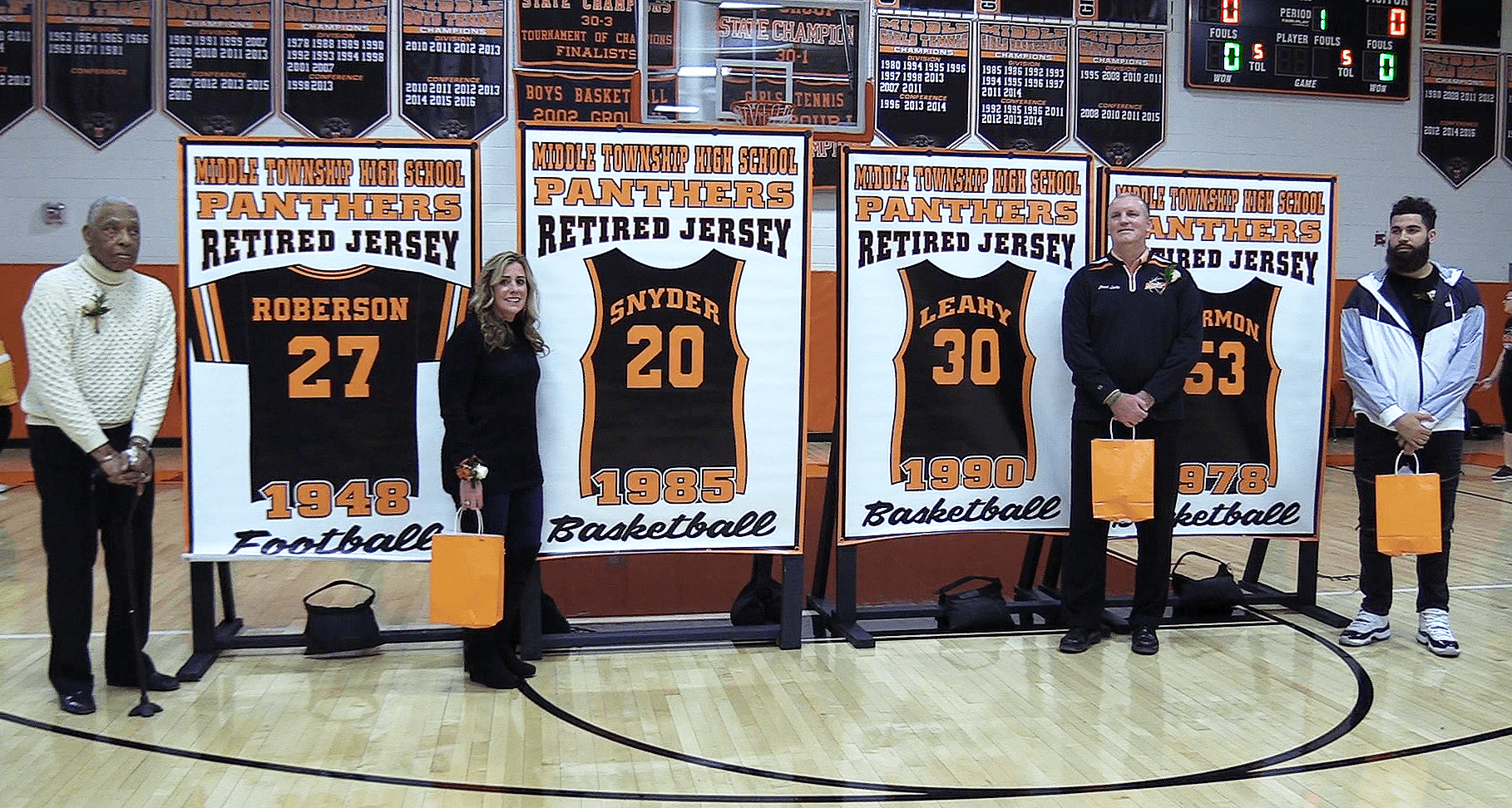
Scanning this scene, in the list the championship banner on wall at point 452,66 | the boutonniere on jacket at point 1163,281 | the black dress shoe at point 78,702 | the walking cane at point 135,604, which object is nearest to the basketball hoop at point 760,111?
the championship banner on wall at point 452,66

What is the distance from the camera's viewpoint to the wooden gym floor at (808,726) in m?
3.73

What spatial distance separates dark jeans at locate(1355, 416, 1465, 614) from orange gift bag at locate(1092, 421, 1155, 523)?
3.36ft

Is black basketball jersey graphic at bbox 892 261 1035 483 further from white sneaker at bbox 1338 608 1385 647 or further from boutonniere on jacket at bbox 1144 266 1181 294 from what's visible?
white sneaker at bbox 1338 608 1385 647

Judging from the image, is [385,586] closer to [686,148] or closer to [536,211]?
[536,211]

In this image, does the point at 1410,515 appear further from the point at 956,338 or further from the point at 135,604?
the point at 135,604

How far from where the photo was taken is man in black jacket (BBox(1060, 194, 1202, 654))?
516cm

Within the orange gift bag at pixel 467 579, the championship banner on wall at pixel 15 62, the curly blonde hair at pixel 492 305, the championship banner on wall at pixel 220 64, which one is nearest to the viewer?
the orange gift bag at pixel 467 579

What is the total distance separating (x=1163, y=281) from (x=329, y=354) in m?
3.46

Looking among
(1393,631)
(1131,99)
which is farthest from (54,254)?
(1393,631)

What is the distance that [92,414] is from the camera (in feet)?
14.1

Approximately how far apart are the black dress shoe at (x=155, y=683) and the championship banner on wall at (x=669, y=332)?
149 centimetres

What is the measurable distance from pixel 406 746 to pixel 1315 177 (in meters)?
4.72

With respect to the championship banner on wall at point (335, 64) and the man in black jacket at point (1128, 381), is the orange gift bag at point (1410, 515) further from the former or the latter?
the championship banner on wall at point (335, 64)

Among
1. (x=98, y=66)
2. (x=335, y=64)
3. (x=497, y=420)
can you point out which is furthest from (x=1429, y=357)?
(x=98, y=66)
